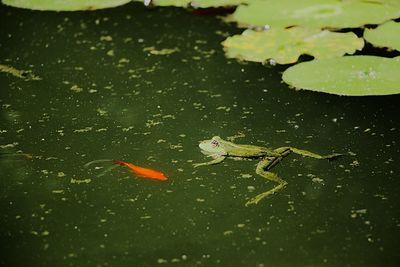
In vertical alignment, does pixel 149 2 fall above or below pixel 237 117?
above

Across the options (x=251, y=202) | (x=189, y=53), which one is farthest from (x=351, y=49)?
(x=251, y=202)

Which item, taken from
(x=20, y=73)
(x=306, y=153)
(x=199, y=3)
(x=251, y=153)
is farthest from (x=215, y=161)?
(x=199, y=3)

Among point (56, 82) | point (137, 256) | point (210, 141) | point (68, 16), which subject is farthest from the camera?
point (68, 16)

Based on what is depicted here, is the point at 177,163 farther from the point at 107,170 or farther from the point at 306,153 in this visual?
the point at 306,153

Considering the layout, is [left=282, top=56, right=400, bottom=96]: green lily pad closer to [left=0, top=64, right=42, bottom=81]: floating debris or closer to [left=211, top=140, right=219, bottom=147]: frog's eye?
[left=211, top=140, right=219, bottom=147]: frog's eye

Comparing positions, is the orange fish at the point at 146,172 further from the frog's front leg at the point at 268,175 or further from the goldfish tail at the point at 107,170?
the frog's front leg at the point at 268,175

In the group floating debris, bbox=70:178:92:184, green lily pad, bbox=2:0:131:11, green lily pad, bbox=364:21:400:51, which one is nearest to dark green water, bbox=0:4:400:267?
floating debris, bbox=70:178:92:184

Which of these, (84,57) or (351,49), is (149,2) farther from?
(351,49)

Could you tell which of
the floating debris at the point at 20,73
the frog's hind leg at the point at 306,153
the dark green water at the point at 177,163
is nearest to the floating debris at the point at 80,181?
the dark green water at the point at 177,163
